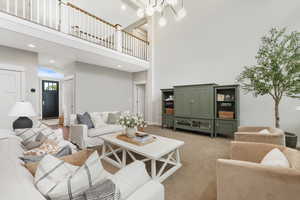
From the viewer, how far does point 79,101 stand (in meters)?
4.90

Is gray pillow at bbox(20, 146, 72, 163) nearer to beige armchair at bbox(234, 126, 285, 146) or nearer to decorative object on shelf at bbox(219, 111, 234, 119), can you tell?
beige armchair at bbox(234, 126, 285, 146)

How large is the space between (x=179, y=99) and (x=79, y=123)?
3.21 meters

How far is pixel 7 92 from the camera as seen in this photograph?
3.64 metres

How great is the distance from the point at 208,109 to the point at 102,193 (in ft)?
13.1

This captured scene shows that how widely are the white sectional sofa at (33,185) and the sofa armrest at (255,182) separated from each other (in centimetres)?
67

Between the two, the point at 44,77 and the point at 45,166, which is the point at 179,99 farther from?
the point at 44,77

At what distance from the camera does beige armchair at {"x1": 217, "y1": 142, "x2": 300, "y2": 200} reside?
0.97m

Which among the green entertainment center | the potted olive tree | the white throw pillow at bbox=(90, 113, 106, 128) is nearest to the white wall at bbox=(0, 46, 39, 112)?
the white throw pillow at bbox=(90, 113, 106, 128)

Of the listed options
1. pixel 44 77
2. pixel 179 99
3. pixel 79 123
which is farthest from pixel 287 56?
pixel 44 77

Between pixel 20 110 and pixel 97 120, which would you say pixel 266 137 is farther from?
pixel 20 110

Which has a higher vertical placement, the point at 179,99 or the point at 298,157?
the point at 179,99

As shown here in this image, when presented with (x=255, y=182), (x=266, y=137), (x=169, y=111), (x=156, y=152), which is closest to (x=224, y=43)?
(x=169, y=111)

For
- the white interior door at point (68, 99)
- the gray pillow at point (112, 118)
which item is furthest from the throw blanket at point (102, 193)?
the white interior door at point (68, 99)

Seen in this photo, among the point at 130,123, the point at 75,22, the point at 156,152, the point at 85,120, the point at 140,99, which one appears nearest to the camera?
the point at 156,152
